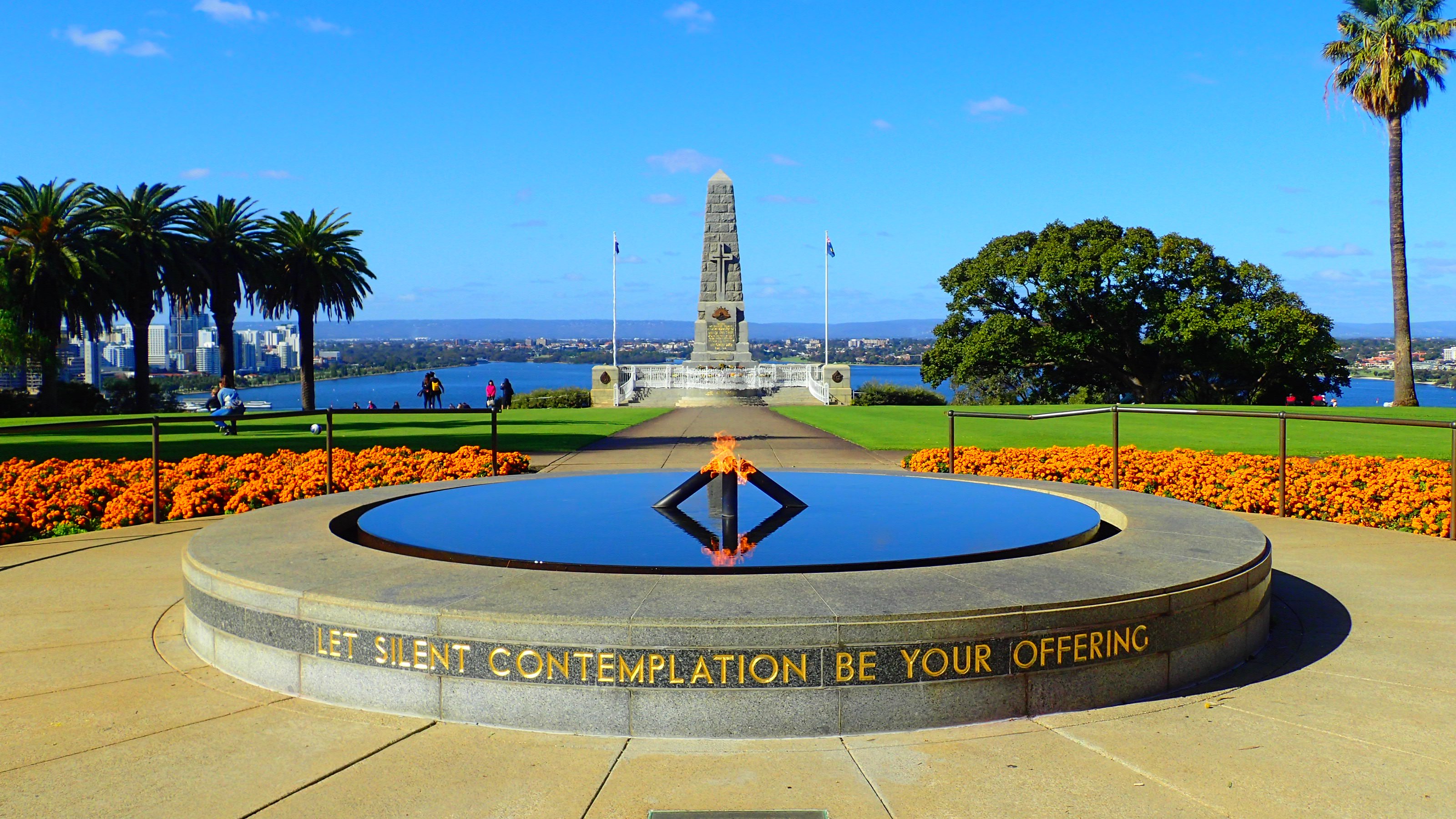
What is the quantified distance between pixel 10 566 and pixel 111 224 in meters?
43.2

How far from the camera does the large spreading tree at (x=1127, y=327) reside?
159 ft

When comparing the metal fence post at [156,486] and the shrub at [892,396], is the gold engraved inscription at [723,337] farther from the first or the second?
the metal fence post at [156,486]

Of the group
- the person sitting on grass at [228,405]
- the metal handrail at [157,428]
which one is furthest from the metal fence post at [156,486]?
the person sitting on grass at [228,405]

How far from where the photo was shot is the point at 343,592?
505 centimetres

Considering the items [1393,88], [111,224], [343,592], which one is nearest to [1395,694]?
[343,592]

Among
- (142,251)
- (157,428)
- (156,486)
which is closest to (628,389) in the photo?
(142,251)

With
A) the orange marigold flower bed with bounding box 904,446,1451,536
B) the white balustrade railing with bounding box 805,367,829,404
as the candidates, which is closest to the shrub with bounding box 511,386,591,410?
the white balustrade railing with bounding box 805,367,829,404

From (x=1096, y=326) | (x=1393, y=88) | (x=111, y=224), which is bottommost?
(x=1096, y=326)

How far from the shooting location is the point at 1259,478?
1195 cm

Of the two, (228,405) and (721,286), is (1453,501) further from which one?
(721,286)

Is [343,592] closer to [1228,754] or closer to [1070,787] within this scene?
[1070,787]

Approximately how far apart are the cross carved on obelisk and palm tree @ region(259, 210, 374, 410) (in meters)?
19.0

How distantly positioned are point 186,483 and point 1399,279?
41042 millimetres

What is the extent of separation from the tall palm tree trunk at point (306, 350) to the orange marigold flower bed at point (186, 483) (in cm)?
3657
